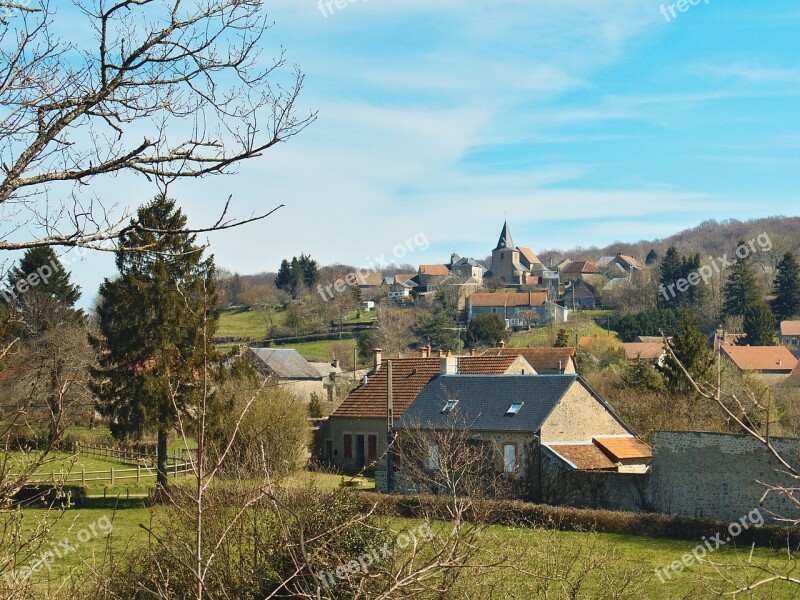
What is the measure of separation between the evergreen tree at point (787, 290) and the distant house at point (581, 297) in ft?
89.2

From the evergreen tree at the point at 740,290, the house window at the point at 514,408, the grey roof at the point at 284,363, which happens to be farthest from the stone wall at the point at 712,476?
the evergreen tree at the point at 740,290

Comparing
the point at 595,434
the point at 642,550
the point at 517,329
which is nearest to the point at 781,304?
the point at 517,329

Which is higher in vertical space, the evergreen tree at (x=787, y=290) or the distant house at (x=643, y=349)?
the evergreen tree at (x=787, y=290)

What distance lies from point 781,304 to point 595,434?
221 ft

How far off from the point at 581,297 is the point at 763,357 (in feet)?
152

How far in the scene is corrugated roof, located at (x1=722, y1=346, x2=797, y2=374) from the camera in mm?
66250

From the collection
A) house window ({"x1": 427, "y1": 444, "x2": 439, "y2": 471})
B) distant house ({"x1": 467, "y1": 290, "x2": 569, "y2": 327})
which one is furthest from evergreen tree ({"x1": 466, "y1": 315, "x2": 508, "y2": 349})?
house window ({"x1": 427, "y1": 444, "x2": 439, "y2": 471})

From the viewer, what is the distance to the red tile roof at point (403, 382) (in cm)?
3556

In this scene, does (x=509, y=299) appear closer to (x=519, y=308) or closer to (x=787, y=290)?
(x=519, y=308)

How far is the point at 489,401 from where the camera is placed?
29.6 meters

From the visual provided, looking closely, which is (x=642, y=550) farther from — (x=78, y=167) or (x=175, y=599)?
(x=78, y=167)

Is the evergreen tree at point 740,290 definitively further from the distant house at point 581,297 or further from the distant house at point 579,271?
the distant house at point 579,271

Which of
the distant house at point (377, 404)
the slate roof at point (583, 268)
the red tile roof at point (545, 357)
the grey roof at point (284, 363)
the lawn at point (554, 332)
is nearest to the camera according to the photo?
the distant house at point (377, 404)

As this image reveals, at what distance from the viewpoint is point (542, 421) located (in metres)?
27.3
